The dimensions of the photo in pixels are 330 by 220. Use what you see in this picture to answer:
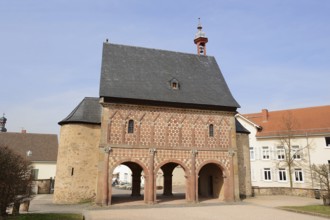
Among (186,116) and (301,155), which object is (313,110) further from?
(186,116)

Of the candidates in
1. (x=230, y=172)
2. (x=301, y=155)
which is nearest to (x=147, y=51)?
(x=230, y=172)

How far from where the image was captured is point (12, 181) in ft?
45.9

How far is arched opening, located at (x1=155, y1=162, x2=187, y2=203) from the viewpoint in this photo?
28.6 meters

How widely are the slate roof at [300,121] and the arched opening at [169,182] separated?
535 inches

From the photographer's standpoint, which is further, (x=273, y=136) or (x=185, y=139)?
(x=273, y=136)

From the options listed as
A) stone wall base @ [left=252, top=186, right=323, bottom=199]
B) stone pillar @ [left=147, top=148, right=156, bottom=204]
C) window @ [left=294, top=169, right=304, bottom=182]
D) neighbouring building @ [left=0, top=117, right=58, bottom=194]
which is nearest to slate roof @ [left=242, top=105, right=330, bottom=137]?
window @ [left=294, top=169, right=304, bottom=182]

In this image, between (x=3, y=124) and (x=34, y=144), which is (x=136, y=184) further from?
(x=3, y=124)

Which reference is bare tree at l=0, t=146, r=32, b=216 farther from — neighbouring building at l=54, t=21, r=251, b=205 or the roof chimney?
the roof chimney

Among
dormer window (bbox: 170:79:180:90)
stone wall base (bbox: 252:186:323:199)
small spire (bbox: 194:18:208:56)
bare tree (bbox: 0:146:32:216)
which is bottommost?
stone wall base (bbox: 252:186:323:199)

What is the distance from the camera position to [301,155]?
34562 millimetres

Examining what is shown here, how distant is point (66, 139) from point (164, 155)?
338 inches

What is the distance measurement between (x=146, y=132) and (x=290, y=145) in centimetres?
2162

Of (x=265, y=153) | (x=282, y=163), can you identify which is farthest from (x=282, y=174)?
(x=265, y=153)

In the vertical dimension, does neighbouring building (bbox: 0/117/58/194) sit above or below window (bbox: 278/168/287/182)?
above
